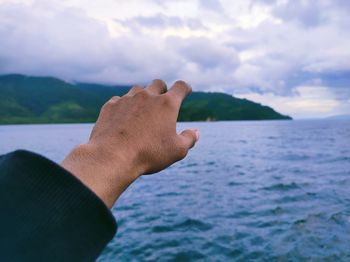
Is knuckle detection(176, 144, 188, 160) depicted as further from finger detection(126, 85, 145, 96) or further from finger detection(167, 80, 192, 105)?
finger detection(126, 85, 145, 96)

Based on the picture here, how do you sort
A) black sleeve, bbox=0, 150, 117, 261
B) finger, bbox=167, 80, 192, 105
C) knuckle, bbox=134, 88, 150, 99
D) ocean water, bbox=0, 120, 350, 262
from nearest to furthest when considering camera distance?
black sleeve, bbox=0, 150, 117, 261 < knuckle, bbox=134, 88, 150, 99 < finger, bbox=167, 80, 192, 105 < ocean water, bbox=0, 120, 350, 262

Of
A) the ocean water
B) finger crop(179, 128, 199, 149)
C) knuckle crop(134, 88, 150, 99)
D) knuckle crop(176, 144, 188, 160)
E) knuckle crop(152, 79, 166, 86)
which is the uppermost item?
knuckle crop(152, 79, 166, 86)

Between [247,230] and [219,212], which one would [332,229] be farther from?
[219,212]

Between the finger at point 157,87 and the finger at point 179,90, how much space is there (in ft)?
0.20

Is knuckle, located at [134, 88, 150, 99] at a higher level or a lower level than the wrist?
higher

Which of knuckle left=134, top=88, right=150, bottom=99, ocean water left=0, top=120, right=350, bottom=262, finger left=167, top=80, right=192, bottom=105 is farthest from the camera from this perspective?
ocean water left=0, top=120, right=350, bottom=262

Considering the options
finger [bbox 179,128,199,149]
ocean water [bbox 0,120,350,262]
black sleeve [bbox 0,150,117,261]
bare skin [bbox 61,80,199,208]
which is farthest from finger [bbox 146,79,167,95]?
ocean water [bbox 0,120,350,262]

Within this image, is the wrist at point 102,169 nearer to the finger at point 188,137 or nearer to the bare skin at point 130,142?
the bare skin at point 130,142

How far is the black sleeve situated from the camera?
4.29 ft

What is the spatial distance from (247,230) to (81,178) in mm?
14830

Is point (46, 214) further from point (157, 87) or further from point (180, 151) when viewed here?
point (157, 87)

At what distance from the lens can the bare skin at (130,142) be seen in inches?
64.3

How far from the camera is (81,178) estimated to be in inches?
61.7

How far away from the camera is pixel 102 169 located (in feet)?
5.37
